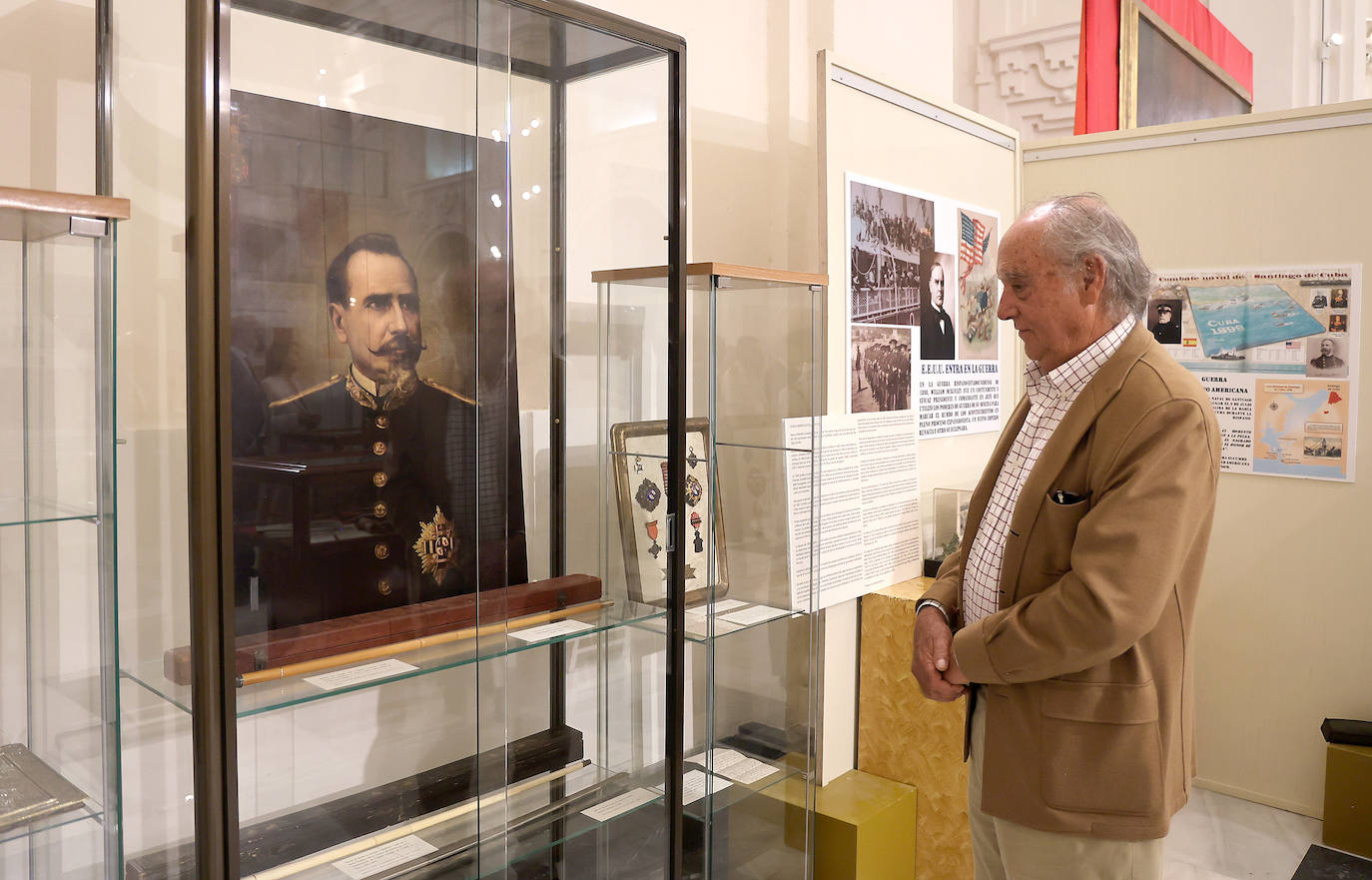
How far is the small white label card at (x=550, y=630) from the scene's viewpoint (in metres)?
1.79

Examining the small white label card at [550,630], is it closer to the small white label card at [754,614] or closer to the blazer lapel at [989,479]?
the small white label card at [754,614]

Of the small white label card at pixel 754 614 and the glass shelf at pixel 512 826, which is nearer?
the glass shelf at pixel 512 826

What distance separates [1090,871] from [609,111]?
1681 mm

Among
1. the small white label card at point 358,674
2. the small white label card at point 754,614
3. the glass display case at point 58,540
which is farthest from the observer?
the small white label card at point 754,614

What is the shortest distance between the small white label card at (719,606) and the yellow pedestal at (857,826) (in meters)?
0.54

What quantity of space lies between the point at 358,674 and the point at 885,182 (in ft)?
7.19

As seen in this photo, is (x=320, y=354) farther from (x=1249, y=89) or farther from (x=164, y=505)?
(x=1249, y=89)

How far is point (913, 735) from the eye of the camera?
292 centimetres

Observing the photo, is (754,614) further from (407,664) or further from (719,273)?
(407,664)

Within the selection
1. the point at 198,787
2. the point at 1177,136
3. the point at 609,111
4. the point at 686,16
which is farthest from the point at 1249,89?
the point at 198,787

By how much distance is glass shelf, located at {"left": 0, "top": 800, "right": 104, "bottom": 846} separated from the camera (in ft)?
4.11

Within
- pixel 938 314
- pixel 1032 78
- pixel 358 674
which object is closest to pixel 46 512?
pixel 358 674

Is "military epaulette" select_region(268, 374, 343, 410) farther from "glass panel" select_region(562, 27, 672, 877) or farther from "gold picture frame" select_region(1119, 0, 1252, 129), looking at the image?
"gold picture frame" select_region(1119, 0, 1252, 129)

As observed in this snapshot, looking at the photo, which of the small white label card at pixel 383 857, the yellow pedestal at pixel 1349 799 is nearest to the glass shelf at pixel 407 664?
the small white label card at pixel 383 857
